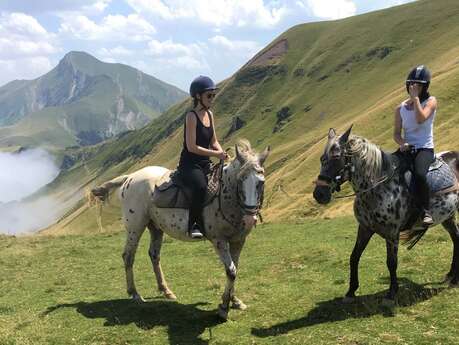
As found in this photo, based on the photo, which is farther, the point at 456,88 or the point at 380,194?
the point at 456,88

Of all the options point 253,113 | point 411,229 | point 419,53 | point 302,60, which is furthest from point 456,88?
point 302,60

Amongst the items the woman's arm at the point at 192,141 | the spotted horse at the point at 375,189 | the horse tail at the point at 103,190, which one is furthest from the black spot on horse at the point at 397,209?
the horse tail at the point at 103,190

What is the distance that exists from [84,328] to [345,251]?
10826 mm

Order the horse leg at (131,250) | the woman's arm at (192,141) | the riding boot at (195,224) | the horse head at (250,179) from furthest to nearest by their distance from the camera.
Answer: the horse leg at (131,250) < the riding boot at (195,224) < the woman's arm at (192,141) < the horse head at (250,179)

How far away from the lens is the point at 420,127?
10.9 meters

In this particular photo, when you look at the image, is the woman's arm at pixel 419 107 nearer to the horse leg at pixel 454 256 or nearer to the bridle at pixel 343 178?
the bridle at pixel 343 178

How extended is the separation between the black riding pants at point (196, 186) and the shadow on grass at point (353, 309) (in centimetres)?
314

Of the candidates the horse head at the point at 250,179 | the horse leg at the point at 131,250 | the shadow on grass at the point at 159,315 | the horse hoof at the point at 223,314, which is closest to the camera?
the horse head at the point at 250,179

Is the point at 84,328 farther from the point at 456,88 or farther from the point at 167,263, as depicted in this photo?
the point at 456,88

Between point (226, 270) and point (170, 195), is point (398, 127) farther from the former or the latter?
point (170, 195)

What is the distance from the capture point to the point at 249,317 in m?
11.8

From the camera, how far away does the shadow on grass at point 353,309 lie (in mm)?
10695

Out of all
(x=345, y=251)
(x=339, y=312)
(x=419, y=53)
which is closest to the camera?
(x=339, y=312)

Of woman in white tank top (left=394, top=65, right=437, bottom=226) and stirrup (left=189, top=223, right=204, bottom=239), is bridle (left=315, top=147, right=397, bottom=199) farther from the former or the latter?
stirrup (left=189, top=223, right=204, bottom=239)
